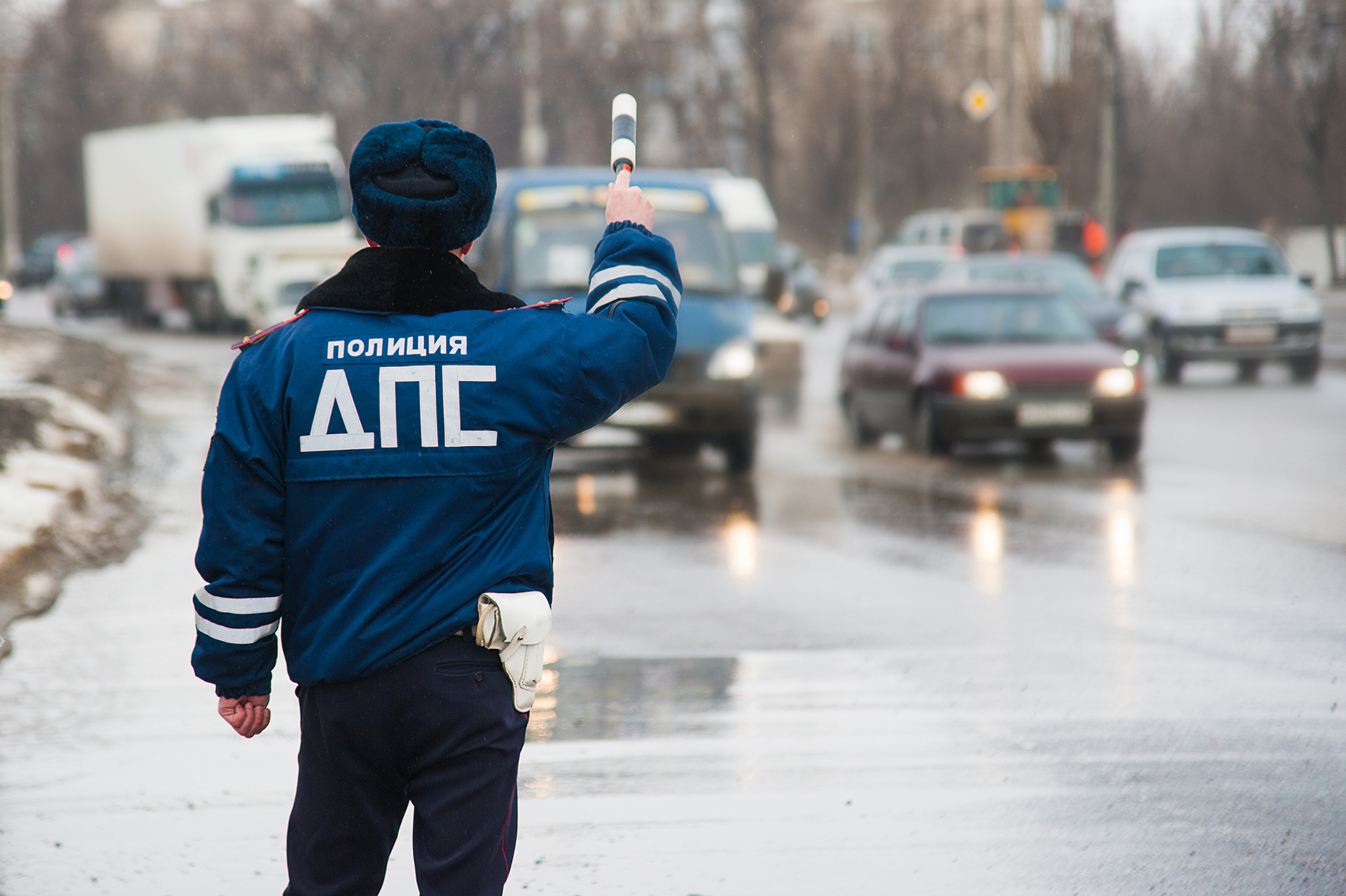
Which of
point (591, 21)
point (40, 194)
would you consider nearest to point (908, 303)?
point (591, 21)

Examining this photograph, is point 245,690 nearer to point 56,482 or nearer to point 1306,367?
point 56,482

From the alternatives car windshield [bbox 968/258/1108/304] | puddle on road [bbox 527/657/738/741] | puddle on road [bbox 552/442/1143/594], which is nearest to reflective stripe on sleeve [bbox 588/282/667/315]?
puddle on road [bbox 527/657/738/741]

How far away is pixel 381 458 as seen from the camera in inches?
123

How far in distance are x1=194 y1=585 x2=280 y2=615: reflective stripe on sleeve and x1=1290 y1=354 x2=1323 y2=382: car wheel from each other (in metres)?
21.8

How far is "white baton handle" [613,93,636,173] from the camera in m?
3.46

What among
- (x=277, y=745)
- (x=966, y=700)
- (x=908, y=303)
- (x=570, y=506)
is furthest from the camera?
(x=908, y=303)

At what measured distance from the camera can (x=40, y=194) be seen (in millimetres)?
84625

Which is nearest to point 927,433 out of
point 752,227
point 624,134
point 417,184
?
point 624,134

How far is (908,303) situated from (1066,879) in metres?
12.1

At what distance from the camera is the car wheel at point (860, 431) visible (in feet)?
56.0

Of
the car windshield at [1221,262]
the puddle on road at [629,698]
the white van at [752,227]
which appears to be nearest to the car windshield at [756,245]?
the white van at [752,227]

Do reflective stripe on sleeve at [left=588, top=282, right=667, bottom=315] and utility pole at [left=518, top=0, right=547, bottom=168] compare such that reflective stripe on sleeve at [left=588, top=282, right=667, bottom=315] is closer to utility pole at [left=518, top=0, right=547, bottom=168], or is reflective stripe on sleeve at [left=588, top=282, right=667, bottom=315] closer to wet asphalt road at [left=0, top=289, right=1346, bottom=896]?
wet asphalt road at [left=0, top=289, right=1346, bottom=896]

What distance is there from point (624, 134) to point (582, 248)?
1176cm

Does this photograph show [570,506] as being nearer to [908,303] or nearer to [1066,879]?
[908,303]
